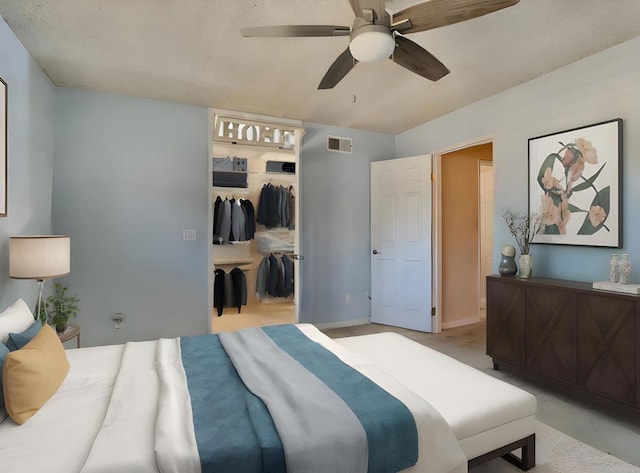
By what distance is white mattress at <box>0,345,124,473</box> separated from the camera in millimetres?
1041

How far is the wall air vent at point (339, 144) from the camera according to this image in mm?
4281

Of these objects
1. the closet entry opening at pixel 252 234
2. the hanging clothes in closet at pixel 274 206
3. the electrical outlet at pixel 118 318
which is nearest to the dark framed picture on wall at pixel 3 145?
the electrical outlet at pixel 118 318

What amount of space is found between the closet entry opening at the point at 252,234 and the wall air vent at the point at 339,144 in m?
0.51

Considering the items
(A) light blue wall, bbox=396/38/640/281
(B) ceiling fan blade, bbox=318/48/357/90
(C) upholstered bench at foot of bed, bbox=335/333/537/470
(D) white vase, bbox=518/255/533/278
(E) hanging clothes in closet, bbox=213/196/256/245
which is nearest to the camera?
(C) upholstered bench at foot of bed, bbox=335/333/537/470

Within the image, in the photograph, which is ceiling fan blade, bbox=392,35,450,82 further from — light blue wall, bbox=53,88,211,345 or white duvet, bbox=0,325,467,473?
light blue wall, bbox=53,88,211,345

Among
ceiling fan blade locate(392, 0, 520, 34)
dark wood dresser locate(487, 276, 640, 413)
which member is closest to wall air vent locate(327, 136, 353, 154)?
dark wood dresser locate(487, 276, 640, 413)

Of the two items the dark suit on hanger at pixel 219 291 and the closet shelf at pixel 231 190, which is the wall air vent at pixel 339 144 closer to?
the closet shelf at pixel 231 190

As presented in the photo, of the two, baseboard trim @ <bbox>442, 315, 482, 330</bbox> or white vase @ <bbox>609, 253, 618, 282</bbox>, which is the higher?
white vase @ <bbox>609, 253, 618, 282</bbox>

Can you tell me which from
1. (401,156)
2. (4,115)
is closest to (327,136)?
(401,156)

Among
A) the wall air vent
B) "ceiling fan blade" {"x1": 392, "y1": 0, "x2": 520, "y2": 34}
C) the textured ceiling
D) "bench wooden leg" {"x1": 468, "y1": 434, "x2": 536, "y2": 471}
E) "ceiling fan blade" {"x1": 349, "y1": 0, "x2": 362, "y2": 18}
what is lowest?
"bench wooden leg" {"x1": 468, "y1": 434, "x2": 536, "y2": 471}

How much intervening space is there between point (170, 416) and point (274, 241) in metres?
3.72

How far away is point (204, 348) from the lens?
1952 mm

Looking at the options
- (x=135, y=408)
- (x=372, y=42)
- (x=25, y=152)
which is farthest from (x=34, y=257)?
(x=372, y=42)

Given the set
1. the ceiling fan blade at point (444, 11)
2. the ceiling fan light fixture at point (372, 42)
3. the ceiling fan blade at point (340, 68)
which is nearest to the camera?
the ceiling fan blade at point (444, 11)
